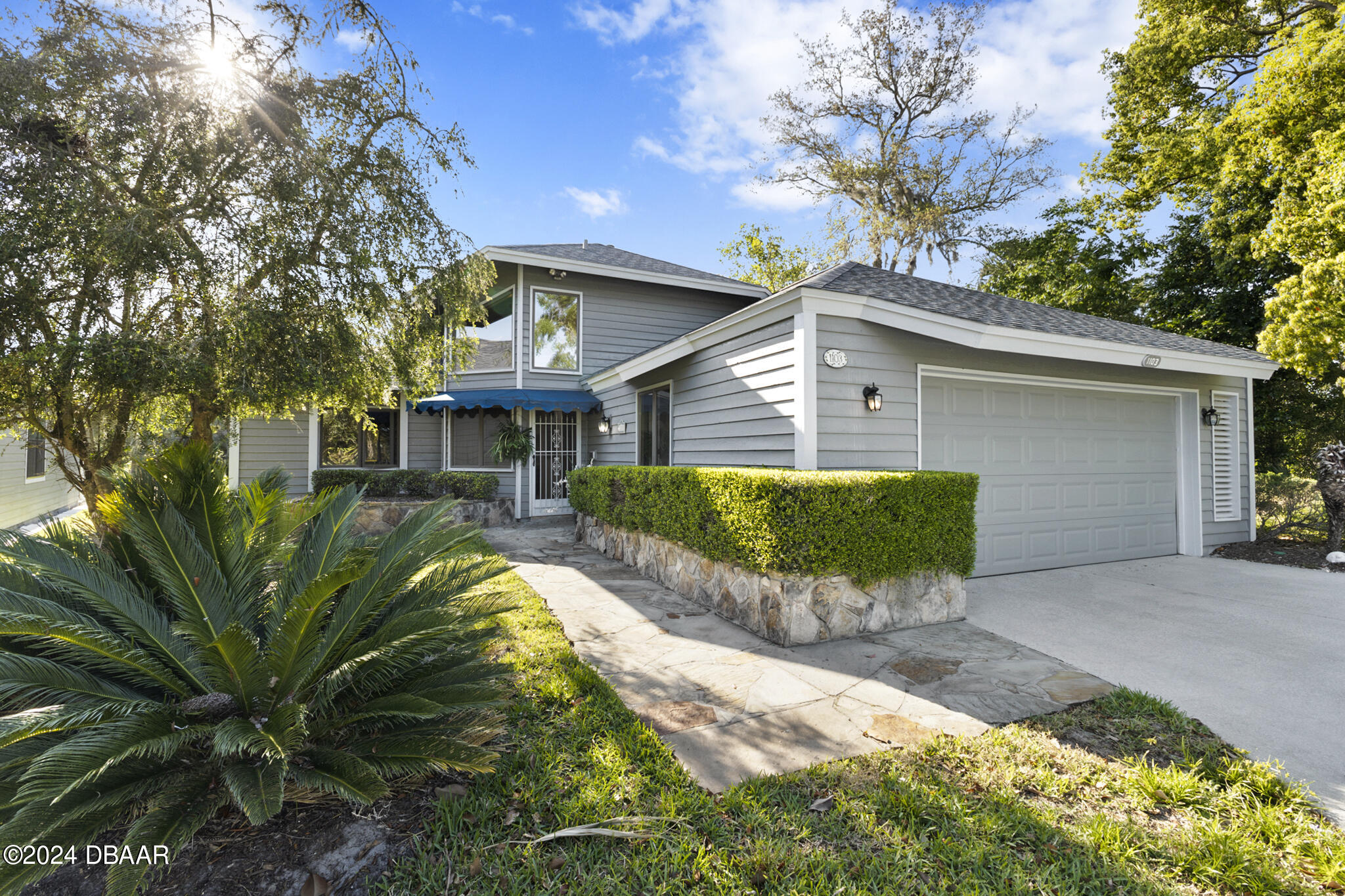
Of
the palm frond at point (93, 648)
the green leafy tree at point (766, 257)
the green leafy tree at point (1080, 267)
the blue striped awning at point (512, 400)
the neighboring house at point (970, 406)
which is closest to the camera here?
the palm frond at point (93, 648)

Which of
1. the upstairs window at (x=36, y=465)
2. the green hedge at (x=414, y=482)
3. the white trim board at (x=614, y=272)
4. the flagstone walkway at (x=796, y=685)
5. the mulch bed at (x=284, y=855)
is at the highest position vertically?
the white trim board at (x=614, y=272)

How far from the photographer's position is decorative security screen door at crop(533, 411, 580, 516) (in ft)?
38.4

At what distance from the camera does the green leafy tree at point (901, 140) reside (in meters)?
16.0

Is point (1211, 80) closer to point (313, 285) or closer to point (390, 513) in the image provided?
point (313, 285)

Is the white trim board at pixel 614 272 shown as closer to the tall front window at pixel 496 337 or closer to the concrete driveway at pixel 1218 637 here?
the tall front window at pixel 496 337

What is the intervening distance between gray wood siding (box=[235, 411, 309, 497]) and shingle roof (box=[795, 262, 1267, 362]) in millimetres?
10880

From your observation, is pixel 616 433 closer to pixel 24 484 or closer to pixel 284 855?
pixel 284 855

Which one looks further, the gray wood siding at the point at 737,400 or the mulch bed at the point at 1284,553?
the mulch bed at the point at 1284,553

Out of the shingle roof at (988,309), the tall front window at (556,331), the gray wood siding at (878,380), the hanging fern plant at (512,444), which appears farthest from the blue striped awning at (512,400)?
the gray wood siding at (878,380)

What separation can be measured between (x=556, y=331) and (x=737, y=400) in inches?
261

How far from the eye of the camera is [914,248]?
17.8 m

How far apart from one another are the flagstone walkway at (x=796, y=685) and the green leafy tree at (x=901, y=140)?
646 inches
